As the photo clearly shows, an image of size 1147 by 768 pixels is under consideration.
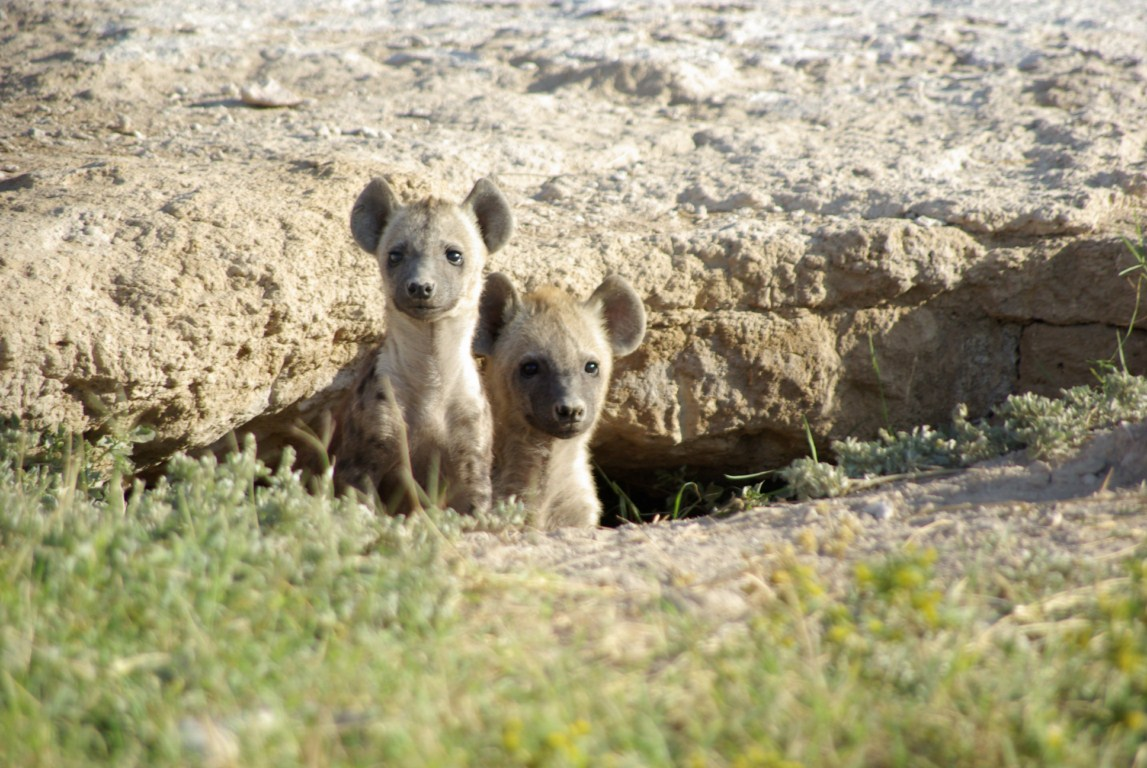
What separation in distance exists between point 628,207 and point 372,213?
1248 millimetres

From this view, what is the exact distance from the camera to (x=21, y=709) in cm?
196

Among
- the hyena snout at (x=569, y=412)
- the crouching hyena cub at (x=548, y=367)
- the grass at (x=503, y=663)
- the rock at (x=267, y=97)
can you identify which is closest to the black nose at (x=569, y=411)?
the hyena snout at (x=569, y=412)

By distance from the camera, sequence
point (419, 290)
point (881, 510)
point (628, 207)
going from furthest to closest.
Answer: point (628, 207), point (419, 290), point (881, 510)

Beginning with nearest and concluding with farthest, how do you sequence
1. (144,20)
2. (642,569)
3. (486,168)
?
(642,569) < (486,168) < (144,20)

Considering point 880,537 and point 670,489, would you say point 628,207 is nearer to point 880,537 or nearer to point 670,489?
point 670,489

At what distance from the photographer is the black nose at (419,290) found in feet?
13.6

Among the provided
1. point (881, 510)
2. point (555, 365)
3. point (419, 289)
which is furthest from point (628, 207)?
point (881, 510)

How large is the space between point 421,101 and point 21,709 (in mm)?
4354

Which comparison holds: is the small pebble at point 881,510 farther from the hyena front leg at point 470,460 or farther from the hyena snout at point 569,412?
the hyena front leg at point 470,460

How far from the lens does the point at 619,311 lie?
4.75 m

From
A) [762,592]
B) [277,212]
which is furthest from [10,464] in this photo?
[762,592]

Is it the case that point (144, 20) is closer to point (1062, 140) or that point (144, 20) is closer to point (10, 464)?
point (10, 464)

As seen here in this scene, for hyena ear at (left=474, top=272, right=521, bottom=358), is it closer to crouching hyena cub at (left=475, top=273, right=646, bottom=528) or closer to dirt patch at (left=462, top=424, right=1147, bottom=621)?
crouching hyena cub at (left=475, top=273, right=646, bottom=528)

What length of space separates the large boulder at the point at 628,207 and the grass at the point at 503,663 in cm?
182
